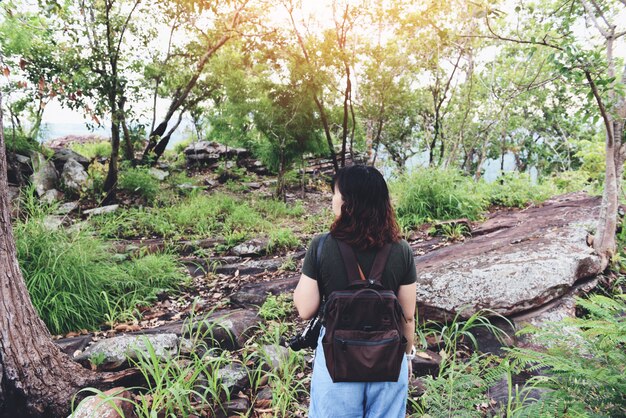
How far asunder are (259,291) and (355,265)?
3.60 m

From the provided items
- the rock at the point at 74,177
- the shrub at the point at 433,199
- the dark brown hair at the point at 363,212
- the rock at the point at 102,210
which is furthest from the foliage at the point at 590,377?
the rock at the point at 74,177

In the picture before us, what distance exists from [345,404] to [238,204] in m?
8.97

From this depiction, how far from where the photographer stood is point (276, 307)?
4762mm

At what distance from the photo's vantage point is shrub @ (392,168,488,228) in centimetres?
743

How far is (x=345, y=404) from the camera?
6.41ft

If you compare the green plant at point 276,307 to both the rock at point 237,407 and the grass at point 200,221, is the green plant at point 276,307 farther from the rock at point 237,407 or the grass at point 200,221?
the grass at point 200,221

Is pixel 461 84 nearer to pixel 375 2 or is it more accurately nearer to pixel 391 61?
pixel 391 61

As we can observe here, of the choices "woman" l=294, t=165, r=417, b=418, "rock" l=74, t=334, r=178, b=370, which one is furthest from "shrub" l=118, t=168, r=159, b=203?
"woman" l=294, t=165, r=417, b=418

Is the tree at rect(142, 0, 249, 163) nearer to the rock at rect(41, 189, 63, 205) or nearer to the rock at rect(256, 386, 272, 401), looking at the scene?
the rock at rect(41, 189, 63, 205)

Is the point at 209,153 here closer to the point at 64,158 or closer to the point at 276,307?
the point at 64,158

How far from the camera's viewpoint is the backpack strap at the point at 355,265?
75.4 inches

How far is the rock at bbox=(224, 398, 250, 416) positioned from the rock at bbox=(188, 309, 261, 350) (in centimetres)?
76

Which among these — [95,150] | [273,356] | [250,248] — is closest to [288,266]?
[250,248]

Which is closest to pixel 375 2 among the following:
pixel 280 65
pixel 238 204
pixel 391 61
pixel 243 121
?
pixel 391 61
